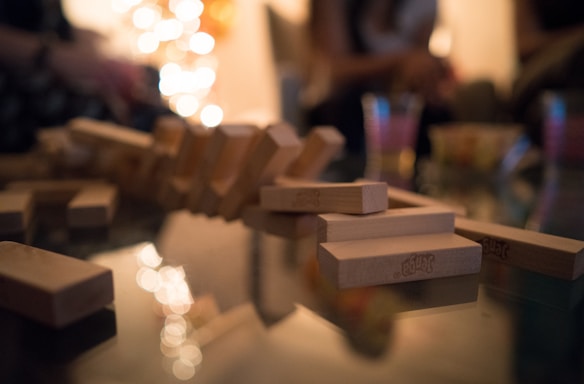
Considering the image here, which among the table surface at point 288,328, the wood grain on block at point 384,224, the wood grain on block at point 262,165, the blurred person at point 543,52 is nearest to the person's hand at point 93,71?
the wood grain on block at point 262,165

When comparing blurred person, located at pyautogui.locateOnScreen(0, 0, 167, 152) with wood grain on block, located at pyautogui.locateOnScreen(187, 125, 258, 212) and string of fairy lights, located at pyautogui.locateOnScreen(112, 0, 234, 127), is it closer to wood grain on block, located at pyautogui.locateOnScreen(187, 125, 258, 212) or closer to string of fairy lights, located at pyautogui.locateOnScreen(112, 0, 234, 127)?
wood grain on block, located at pyautogui.locateOnScreen(187, 125, 258, 212)

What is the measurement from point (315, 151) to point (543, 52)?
1.43 metres

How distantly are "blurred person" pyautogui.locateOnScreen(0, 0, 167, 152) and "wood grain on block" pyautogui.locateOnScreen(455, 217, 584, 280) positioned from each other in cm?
117

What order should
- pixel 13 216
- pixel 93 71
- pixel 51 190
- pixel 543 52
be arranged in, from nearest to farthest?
1. pixel 13 216
2. pixel 51 190
3. pixel 93 71
4. pixel 543 52

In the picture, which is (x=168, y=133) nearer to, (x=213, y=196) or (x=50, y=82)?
(x=213, y=196)

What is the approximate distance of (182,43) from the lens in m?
3.48

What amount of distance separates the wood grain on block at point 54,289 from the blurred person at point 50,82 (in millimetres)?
1011

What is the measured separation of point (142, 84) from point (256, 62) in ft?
8.29

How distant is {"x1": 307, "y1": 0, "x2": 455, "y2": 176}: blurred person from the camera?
1906 millimetres

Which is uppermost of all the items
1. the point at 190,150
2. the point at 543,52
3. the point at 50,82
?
the point at 543,52

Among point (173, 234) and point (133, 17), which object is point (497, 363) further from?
point (133, 17)

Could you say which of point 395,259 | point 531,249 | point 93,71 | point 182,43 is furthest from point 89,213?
point 182,43

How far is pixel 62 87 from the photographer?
1.34 metres

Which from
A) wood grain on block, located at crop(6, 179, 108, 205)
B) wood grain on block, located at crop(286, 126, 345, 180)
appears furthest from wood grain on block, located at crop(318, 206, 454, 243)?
wood grain on block, located at crop(6, 179, 108, 205)
